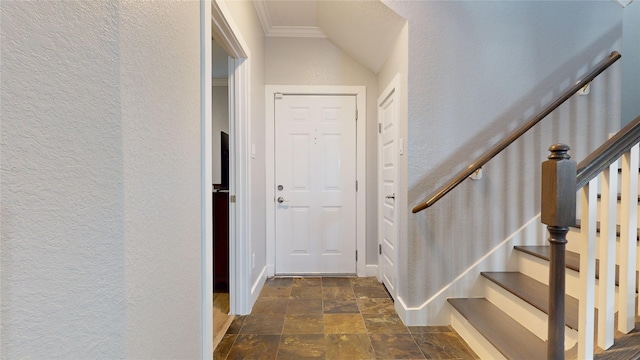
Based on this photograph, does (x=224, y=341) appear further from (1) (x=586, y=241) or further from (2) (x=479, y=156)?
(2) (x=479, y=156)

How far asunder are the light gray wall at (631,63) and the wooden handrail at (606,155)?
2117 mm

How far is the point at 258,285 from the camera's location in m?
2.58

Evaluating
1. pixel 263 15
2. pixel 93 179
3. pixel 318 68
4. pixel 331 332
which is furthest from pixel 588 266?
pixel 263 15

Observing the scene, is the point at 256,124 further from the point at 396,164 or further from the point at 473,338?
the point at 473,338

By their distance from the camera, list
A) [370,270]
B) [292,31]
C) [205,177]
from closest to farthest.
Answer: [205,177] → [292,31] → [370,270]

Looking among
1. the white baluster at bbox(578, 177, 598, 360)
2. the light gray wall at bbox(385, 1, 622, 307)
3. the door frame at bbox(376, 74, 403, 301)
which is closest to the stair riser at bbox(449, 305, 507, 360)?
the light gray wall at bbox(385, 1, 622, 307)

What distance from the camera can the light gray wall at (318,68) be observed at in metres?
3.00

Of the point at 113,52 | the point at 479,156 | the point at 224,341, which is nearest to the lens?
the point at 113,52

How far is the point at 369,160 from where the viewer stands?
308 cm

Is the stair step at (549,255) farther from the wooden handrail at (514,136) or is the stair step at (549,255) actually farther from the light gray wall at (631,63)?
the light gray wall at (631,63)

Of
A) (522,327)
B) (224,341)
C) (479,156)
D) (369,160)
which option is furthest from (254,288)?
(479,156)

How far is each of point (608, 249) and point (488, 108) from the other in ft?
4.12

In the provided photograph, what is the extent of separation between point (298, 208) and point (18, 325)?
259 cm

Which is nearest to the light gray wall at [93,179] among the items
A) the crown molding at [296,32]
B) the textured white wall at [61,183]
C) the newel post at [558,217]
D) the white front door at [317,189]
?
the textured white wall at [61,183]
